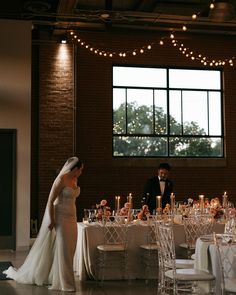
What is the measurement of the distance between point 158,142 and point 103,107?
1729mm

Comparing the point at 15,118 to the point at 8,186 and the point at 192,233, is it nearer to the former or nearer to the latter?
the point at 8,186

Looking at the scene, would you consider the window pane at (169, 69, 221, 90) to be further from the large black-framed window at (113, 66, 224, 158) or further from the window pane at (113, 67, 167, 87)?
the window pane at (113, 67, 167, 87)

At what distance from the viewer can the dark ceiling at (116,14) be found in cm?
1191

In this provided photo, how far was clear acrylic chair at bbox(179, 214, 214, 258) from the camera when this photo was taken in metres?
7.83

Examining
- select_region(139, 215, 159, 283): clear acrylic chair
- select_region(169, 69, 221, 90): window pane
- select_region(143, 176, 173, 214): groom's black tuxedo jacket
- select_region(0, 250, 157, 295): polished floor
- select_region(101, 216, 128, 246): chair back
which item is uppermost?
select_region(169, 69, 221, 90): window pane

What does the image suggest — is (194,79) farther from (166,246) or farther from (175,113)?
(166,246)

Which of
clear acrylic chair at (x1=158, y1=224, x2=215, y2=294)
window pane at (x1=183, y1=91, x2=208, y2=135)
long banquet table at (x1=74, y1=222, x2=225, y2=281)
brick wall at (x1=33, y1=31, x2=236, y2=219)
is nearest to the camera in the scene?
clear acrylic chair at (x1=158, y1=224, x2=215, y2=294)

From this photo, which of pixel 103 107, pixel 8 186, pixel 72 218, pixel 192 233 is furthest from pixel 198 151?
pixel 72 218

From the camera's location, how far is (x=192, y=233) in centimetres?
806

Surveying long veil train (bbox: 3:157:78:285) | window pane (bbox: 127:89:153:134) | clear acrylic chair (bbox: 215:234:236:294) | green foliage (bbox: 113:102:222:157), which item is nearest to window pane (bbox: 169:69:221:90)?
window pane (bbox: 127:89:153:134)

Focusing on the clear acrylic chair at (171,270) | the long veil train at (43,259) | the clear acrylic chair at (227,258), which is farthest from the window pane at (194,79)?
the clear acrylic chair at (227,258)

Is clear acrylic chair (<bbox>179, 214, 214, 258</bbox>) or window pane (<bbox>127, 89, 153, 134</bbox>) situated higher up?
window pane (<bbox>127, 89, 153, 134</bbox>)

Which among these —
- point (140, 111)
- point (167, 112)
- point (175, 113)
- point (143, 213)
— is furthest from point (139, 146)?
point (143, 213)

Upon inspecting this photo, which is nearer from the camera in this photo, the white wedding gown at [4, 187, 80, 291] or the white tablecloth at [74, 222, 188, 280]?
the white wedding gown at [4, 187, 80, 291]
